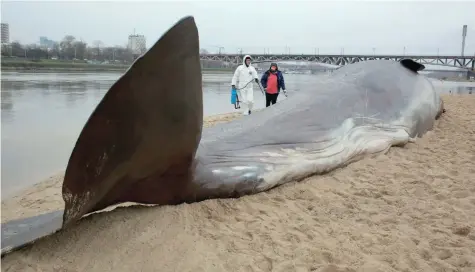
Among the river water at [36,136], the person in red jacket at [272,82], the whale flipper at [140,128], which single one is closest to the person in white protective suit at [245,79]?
the person in red jacket at [272,82]

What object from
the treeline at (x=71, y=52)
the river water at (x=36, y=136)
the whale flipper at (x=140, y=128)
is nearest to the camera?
the whale flipper at (x=140, y=128)

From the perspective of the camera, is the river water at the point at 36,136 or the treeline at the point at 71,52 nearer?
the river water at the point at 36,136

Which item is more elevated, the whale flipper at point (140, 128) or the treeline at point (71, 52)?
the treeline at point (71, 52)

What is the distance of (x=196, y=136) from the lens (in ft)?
10.1

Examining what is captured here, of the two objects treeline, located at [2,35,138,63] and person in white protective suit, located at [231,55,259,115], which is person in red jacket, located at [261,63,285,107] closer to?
person in white protective suit, located at [231,55,259,115]

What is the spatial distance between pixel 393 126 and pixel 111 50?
7646 centimetres

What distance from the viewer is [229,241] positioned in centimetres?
320

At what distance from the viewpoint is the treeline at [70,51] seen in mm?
63719

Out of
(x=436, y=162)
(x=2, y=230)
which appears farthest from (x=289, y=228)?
(x=436, y=162)

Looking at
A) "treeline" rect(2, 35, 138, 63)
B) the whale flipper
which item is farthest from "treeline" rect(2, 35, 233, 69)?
the whale flipper

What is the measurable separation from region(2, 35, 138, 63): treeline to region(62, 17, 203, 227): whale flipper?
6262 cm

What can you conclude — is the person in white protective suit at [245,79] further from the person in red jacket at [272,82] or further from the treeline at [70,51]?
the treeline at [70,51]

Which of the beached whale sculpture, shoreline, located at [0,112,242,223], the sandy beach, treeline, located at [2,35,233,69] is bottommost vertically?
shoreline, located at [0,112,242,223]

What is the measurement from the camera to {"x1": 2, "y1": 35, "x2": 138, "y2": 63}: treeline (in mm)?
63719
